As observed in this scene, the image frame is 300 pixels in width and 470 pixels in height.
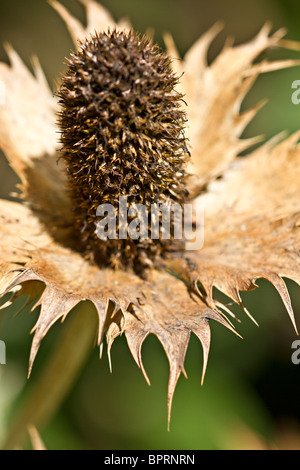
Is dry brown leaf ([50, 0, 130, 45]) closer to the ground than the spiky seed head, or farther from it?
farther from it

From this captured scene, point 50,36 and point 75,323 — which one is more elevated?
point 50,36

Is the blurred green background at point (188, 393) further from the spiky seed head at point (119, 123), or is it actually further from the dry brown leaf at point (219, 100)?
the spiky seed head at point (119, 123)

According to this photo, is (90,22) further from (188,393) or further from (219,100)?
→ (188,393)

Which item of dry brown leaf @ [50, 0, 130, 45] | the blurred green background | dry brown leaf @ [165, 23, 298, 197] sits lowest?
the blurred green background

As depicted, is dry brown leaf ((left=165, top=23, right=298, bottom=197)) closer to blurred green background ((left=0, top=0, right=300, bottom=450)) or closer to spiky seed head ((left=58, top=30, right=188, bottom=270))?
spiky seed head ((left=58, top=30, right=188, bottom=270))

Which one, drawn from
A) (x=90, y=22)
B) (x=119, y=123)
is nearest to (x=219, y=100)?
(x=90, y=22)

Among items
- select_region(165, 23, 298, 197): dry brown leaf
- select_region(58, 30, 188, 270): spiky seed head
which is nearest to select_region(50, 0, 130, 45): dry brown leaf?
select_region(165, 23, 298, 197): dry brown leaf
